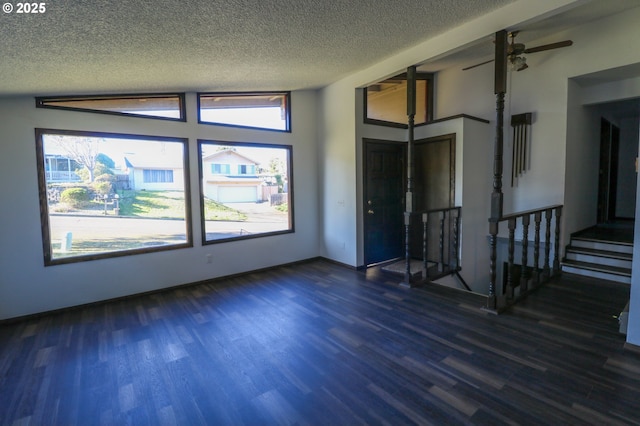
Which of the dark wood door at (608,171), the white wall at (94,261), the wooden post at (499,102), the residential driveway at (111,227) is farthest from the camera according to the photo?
the dark wood door at (608,171)

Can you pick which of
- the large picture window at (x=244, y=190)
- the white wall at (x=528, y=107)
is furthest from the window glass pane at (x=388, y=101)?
the large picture window at (x=244, y=190)

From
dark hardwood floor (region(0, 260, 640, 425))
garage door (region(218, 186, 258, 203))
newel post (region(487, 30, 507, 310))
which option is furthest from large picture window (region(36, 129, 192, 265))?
newel post (region(487, 30, 507, 310))

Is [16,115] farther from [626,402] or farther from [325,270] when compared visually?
[626,402]

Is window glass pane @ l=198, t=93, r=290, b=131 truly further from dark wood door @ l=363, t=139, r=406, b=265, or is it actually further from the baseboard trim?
the baseboard trim

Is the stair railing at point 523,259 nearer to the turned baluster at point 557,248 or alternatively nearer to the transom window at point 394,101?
the turned baluster at point 557,248

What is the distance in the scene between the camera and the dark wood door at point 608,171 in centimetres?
547

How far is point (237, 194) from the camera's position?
463 cm

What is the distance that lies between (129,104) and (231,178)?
61.5 inches

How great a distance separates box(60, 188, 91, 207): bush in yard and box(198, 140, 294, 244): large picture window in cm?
131

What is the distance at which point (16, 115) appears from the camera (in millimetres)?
3109

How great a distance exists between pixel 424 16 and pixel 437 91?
10.1 feet

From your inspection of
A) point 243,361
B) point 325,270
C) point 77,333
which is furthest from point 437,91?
point 77,333

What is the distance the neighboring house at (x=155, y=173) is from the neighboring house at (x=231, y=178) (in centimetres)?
35

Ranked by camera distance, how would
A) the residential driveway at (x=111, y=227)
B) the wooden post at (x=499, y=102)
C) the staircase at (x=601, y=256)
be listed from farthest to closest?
the staircase at (x=601, y=256)
the residential driveway at (x=111, y=227)
the wooden post at (x=499, y=102)
